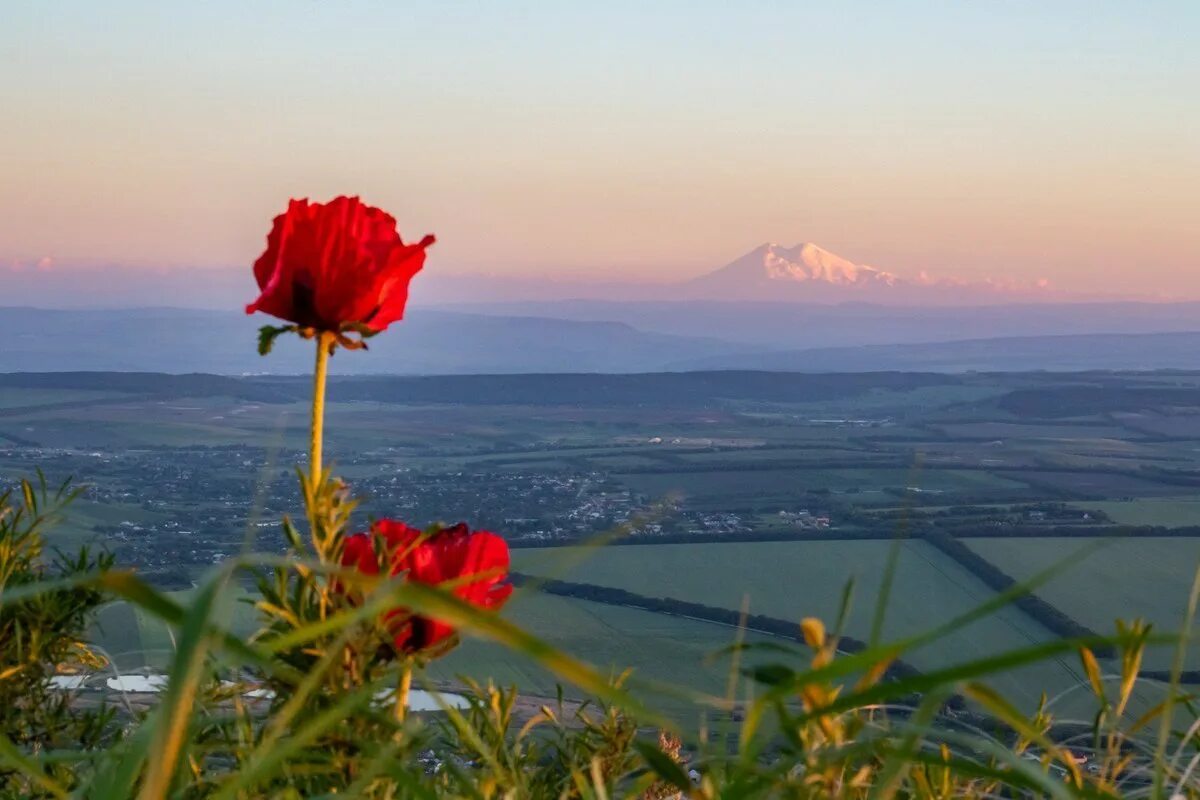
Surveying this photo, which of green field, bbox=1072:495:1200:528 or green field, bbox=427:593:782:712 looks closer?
green field, bbox=427:593:782:712

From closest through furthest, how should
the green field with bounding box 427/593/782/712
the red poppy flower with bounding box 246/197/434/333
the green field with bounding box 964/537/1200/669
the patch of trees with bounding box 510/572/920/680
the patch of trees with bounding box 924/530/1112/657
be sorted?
the red poppy flower with bounding box 246/197/434/333 → the green field with bounding box 427/593/782/712 → the patch of trees with bounding box 924/530/1112/657 → the patch of trees with bounding box 510/572/920/680 → the green field with bounding box 964/537/1200/669

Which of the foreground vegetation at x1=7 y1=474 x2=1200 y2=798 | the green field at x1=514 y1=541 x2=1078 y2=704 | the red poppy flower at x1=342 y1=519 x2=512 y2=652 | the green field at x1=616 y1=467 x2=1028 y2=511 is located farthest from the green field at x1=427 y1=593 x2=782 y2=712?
the red poppy flower at x1=342 y1=519 x2=512 y2=652

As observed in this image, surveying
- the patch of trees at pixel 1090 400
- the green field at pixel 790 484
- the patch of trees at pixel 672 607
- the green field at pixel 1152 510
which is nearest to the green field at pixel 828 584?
the patch of trees at pixel 672 607

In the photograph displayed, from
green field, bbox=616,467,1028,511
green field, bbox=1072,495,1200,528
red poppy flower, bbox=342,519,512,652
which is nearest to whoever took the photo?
red poppy flower, bbox=342,519,512,652

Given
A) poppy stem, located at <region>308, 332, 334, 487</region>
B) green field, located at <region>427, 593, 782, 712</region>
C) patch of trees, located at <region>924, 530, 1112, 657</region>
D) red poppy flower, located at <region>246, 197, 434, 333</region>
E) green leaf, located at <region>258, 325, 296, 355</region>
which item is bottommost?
green field, located at <region>427, 593, 782, 712</region>

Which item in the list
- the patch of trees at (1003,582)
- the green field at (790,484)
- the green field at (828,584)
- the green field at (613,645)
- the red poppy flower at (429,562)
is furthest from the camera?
the green field at (790,484)

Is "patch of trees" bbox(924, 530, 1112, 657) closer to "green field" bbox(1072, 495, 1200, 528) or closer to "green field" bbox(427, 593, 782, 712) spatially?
"green field" bbox(1072, 495, 1200, 528)

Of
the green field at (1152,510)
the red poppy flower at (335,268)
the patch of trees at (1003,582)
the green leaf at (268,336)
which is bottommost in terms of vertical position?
the patch of trees at (1003,582)

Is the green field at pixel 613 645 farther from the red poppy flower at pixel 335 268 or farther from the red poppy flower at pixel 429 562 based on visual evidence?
the red poppy flower at pixel 429 562
